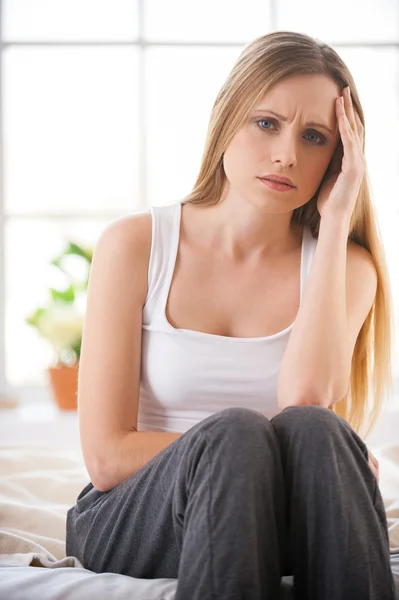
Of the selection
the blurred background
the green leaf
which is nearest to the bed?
the green leaf

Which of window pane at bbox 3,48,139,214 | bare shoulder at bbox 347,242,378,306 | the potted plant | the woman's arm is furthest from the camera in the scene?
window pane at bbox 3,48,139,214

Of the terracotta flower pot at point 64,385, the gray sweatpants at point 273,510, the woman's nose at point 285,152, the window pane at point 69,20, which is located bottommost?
the terracotta flower pot at point 64,385

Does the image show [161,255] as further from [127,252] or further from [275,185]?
[275,185]

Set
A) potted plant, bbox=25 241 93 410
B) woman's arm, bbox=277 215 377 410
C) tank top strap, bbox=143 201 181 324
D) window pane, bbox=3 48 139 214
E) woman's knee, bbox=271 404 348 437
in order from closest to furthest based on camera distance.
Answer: woman's knee, bbox=271 404 348 437, woman's arm, bbox=277 215 377 410, tank top strap, bbox=143 201 181 324, potted plant, bbox=25 241 93 410, window pane, bbox=3 48 139 214

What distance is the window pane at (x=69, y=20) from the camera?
3.53m

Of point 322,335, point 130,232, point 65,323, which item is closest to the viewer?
point 322,335

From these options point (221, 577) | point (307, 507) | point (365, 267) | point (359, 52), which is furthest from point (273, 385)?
point (359, 52)

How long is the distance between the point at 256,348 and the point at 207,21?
2.36 metres

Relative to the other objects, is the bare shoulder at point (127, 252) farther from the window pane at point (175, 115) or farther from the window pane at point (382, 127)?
the window pane at point (382, 127)

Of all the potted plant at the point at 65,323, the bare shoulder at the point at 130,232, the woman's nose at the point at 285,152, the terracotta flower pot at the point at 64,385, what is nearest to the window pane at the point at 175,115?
the potted plant at the point at 65,323

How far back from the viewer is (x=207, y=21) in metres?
3.57

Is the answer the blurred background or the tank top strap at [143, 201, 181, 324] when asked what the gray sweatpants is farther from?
the blurred background

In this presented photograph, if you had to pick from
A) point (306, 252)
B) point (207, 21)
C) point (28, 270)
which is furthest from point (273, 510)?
point (207, 21)

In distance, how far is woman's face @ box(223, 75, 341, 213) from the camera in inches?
60.8
